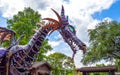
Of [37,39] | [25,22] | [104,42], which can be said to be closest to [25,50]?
[37,39]

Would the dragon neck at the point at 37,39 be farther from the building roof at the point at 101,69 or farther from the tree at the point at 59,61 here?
the tree at the point at 59,61

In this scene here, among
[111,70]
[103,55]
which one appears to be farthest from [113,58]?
[111,70]

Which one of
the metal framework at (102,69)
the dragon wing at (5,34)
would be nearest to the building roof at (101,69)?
the metal framework at (102,69)

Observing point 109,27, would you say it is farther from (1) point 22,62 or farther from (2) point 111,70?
(1) point 22,62

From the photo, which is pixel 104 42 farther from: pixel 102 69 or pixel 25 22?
pixel 102 69

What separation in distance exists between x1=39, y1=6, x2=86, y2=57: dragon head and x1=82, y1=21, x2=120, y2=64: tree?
1759 cm

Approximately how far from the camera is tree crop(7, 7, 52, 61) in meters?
24.7

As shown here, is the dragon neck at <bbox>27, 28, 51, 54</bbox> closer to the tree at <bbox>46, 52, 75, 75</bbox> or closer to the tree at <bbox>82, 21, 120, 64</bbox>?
the tree at <bbox>82, 21, 120, 64</bbox>

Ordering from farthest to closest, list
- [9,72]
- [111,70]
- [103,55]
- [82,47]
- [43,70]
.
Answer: [103,55] < [43,70] < [111,70] < [9,72] < [82,47]

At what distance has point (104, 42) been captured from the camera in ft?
84.5

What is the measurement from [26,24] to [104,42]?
7359 mm

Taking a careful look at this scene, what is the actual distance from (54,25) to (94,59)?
1889 centimetres

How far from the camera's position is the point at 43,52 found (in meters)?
25.7

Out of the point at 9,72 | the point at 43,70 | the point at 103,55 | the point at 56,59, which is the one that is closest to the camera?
the point at 9,72
